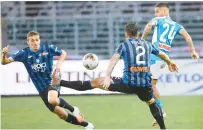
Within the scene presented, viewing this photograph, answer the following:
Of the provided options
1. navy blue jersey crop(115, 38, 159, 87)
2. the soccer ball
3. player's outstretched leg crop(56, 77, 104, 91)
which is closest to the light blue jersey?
the soccer ball

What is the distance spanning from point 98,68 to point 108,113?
418 cm

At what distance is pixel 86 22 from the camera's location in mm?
18547

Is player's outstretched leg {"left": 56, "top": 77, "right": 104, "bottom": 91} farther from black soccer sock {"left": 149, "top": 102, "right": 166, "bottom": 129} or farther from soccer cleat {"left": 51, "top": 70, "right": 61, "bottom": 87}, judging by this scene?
black soccer sock {"left": 149, "top": 102, "right": 166, "bottom": 129}

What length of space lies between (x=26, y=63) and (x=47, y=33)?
33.1 feet

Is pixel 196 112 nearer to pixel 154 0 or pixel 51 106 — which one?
pixel 51 106

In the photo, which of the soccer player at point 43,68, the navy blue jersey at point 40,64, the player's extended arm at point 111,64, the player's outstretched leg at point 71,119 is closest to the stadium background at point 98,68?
the player's outstretched leg at point 71,119

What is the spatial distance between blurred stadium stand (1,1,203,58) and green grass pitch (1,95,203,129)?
13.8 ft

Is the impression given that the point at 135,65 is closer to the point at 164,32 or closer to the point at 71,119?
the point at 71,119

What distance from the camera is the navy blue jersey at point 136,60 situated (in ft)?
24.9

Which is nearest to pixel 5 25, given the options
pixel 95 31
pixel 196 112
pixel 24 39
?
pixel 24 39

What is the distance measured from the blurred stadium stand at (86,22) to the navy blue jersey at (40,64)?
31.7ft

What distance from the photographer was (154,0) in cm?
1794

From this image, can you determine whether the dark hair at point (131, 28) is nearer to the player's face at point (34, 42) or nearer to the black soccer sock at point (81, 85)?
the black soccer sock at point (81, 85)

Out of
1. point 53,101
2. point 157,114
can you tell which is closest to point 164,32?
point 157,114
